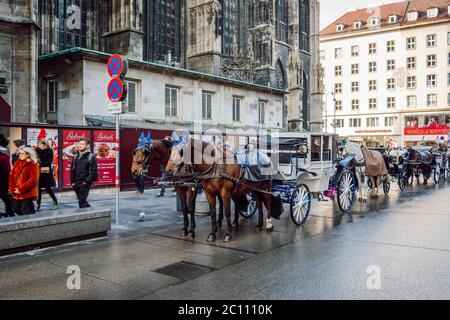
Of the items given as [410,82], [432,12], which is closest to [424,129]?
[410,82]

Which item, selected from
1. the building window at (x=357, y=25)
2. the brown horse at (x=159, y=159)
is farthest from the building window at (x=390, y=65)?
the brown horse at (x=159, y=159)

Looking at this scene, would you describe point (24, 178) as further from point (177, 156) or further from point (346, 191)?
point (346, 191)

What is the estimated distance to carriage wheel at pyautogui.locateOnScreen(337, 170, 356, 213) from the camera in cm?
1162

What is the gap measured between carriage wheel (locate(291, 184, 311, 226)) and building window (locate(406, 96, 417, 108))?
60729 millimetres

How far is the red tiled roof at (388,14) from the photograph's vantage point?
210 ft

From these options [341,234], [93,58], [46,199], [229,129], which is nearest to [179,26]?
[229,129]

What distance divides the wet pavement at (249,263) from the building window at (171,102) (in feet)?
41.8

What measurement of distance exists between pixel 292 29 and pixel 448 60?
3491 centimetres

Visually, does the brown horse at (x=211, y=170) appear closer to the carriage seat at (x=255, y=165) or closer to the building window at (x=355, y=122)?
the carriage seat at (x=255, y=165)

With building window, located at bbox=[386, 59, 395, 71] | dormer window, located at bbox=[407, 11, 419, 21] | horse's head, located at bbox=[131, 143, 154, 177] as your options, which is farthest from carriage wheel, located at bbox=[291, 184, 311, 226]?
A: dormer window, located at bbox=[407, 11, 419, 21]

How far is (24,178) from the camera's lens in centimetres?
876

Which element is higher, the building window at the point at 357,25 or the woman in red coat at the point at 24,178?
the building window at the point at 357,25

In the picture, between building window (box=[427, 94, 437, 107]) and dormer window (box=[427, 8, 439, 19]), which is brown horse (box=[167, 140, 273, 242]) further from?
dormer window (box=[427, 8, 439, 19])
